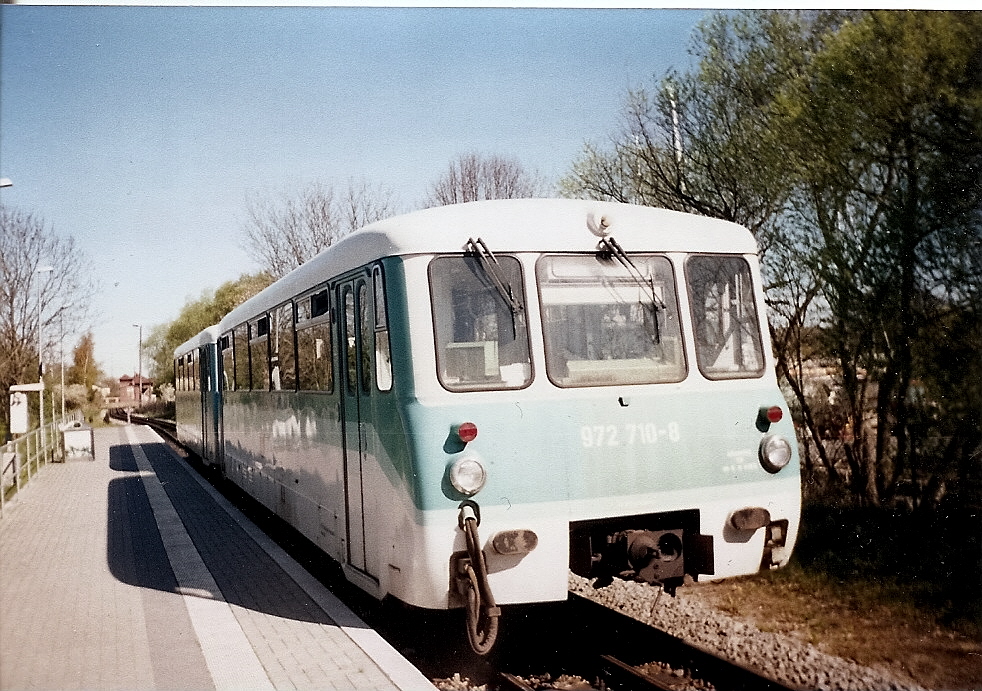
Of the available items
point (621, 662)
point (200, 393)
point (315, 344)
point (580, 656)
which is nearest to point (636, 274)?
point (621, 662)

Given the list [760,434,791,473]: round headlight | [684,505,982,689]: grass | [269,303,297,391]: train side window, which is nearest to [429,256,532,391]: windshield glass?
[760,434,791,473]: round headlight

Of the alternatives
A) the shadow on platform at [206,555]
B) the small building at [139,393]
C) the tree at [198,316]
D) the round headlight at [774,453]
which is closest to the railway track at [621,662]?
the round headlight at [774,453]

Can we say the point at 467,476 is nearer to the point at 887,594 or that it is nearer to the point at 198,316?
the point at 887,594

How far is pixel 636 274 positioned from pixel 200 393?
1371cm

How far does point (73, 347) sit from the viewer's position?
454 inches

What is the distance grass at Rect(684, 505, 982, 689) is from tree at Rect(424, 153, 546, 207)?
497 cm

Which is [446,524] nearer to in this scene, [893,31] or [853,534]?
[853,534]

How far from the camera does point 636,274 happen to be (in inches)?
249

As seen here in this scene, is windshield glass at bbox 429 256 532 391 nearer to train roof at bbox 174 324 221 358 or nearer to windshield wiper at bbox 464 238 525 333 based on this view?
windshield wiper at bbox 464 238 525 333

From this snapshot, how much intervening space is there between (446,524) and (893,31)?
21.8 feet

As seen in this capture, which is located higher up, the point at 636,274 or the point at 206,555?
the point at 636,274

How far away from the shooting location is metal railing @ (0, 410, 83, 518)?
36.3ft

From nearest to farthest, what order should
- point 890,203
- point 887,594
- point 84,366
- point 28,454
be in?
point 887,594 → point 890,203 → point 28,454 → point 84,366

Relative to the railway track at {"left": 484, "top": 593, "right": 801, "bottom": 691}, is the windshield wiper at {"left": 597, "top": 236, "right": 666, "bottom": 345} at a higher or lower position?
higher
